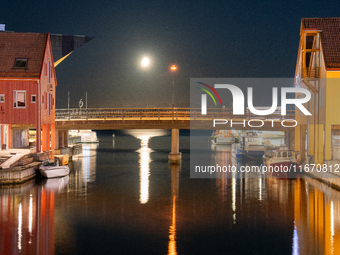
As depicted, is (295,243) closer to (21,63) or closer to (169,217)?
(169,217)

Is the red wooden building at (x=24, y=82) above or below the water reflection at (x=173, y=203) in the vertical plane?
above

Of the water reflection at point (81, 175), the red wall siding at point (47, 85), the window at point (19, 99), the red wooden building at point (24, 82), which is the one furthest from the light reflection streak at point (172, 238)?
the window at point (19, 99)

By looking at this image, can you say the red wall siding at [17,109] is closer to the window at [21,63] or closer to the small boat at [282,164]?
the window at [21,63]

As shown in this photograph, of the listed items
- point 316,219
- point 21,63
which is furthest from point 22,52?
point 316,219

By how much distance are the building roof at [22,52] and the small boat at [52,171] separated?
28.4 feet

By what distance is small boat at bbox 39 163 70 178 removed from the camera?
117 ft

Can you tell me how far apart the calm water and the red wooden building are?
697 centimetres

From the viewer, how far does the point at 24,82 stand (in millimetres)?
37406

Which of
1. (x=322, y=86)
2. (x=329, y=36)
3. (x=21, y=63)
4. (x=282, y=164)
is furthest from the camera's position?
(x=282, y=164)

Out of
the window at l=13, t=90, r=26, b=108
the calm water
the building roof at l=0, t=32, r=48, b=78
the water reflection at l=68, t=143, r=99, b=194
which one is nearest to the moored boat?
the calm water

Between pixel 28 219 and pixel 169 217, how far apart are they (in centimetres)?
801

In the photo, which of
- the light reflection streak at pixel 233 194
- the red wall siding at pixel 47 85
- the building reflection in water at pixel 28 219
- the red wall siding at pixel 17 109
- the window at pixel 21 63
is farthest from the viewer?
the red wall siding at pixel 47 85

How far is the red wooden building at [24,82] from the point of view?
37.3 m

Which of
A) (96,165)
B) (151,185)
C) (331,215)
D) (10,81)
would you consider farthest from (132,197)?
(96,165)
